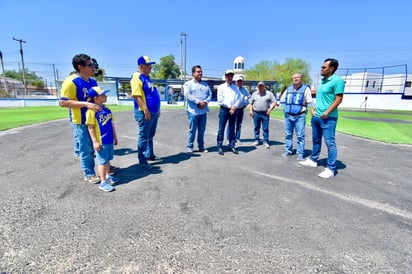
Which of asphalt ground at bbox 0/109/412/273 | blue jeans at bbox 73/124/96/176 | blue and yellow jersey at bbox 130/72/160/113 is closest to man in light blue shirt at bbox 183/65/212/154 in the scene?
blue and yellow jersey at bbox 130/72/160/113

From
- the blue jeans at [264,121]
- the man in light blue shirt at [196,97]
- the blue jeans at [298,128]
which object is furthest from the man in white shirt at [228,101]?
the blue jeans at [298,128]

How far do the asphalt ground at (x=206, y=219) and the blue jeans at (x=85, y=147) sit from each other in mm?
267

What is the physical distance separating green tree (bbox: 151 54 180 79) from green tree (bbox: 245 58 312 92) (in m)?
21.0

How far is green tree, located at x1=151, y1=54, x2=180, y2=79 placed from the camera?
52562 mm

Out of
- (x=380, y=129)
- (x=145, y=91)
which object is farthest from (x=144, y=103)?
(x=380, y=129)

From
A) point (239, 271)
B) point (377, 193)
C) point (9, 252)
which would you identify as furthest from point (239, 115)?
point (9, 252)

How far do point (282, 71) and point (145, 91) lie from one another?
4461 centimetres

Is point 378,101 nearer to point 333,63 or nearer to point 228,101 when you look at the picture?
point 333,63

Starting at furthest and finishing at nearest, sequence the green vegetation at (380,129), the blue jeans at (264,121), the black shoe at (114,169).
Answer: the green vegetation at (380,129), the blue jeans at (264,121), the black shoe at (114,169)

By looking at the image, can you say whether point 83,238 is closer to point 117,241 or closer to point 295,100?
Result: point 117,241

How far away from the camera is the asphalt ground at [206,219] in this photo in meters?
1.77

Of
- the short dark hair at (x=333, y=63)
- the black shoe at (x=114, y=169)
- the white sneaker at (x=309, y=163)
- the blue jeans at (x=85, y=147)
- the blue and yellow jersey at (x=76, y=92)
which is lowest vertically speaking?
the black shoe at (x=114, y=169)

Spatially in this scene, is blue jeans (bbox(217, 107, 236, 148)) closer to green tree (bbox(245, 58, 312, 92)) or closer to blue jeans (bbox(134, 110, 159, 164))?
blue jeans (bbox(134, 110, 159, 164))

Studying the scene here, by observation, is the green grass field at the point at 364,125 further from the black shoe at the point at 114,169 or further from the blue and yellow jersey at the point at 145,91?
the blue and yellow jersey at the point at 145,91
